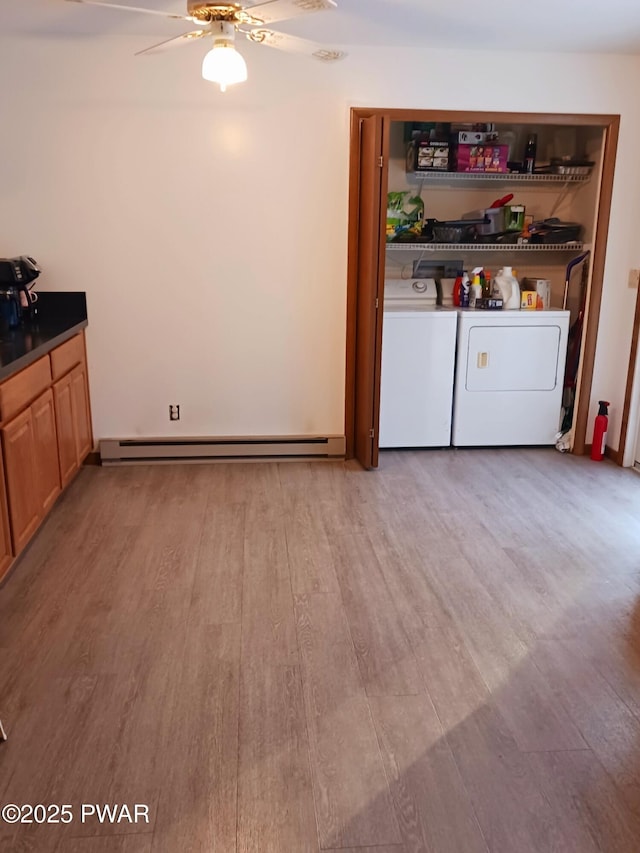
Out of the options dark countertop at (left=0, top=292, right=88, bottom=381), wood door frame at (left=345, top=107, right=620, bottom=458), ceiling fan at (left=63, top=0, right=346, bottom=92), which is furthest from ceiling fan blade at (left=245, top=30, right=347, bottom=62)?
dark countertop at (left=0, top=292, right=88, bottom=381)

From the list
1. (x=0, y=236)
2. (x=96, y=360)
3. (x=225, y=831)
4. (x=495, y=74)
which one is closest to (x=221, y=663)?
(x=225, y=831)

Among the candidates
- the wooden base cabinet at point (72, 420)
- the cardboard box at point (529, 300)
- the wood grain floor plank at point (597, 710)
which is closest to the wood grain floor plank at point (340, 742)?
the wood grain floor plank at point (597, 710)

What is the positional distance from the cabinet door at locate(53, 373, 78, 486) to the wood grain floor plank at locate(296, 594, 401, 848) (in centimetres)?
166

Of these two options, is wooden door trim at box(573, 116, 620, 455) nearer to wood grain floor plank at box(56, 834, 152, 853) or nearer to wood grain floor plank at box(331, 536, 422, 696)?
wood grain floor plank at box(331, 536, 422, 696)

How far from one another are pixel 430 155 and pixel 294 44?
1.87 m

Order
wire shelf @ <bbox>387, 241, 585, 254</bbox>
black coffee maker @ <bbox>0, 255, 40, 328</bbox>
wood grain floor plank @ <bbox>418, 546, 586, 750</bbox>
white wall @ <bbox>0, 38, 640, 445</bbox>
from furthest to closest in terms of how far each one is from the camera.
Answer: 1. wire shelf @ <bbox>387, 241, 585, 254</bbox>
2. white wall @ <bbox>0, 38, 640, 445</bbox>
3. black coffee maker @ <bbox>0, 255, 40, 328</bbox>
4. wood grain floor plank @ <bbox>418, 546, 586, 750</bbox>

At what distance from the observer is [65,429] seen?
3787mm

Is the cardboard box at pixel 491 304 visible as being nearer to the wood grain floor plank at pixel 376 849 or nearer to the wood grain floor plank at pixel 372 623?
the wood grain floor plank at pixel 372 623

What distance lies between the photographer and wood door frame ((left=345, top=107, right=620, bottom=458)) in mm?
4168


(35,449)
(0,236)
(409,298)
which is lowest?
(35,449)

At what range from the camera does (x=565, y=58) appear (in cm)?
417

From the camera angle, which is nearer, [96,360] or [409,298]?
[96,360]

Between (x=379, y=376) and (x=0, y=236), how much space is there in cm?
233

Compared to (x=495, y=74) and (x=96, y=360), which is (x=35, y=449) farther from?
(x=495, y=74)
